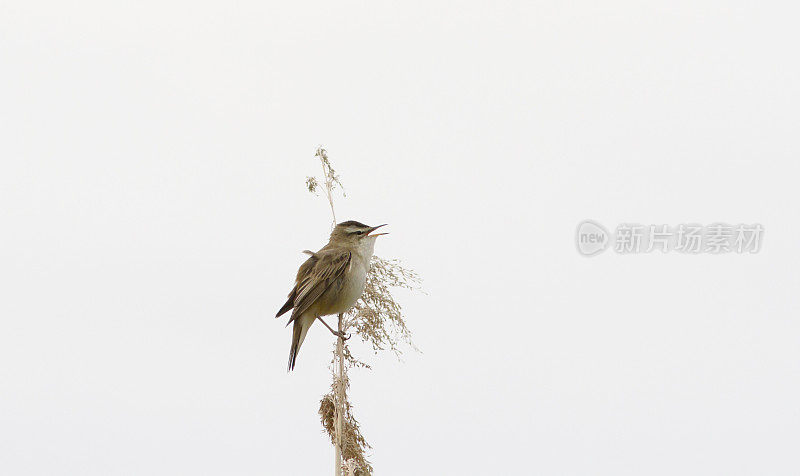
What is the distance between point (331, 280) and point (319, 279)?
13 cm

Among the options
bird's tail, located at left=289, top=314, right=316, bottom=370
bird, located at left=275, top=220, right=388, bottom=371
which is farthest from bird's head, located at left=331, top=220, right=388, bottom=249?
bird's tail, located at left=289, top=314, right=316, bottom=370

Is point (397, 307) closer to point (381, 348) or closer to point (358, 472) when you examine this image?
point (381, 348)

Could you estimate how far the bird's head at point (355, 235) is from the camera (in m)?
7.58

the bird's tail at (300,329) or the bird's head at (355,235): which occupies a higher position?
the bird's head at (355,235)

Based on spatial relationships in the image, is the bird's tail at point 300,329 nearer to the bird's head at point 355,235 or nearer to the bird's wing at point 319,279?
the bird's wing at point 319,279

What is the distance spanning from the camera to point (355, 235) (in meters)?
7.64

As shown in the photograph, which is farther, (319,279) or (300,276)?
(300,276)

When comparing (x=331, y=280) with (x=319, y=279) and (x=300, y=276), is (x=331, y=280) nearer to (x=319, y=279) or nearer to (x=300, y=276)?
(x=319, y=279)

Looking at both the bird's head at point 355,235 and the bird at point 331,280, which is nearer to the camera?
the bird at point 331,280

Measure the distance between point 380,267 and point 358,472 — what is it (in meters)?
1.87

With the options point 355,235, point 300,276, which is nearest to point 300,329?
point 300,276

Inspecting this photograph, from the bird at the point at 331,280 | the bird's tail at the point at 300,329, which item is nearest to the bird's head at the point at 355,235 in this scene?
the bird at the point at 331,280

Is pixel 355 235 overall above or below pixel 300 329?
above

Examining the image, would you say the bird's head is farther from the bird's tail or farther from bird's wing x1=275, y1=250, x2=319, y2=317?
the bird's tail
